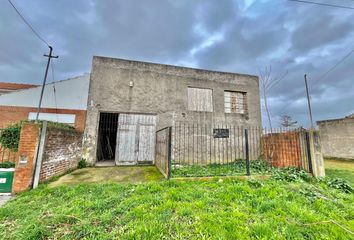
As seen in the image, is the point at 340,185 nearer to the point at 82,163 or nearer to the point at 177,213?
the point at 177,213

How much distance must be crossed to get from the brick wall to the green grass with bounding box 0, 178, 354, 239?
97 centimetres

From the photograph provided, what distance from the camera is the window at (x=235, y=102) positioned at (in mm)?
9641

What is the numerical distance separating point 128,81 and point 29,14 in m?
4.15

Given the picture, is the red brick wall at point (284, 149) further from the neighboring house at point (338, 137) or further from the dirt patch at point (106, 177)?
the neighboring house at point (338, 137)

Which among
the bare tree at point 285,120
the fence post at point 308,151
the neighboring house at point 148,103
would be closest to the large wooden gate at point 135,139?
the neighboring house at point 148,103

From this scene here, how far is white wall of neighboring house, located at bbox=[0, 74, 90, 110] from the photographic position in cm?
744

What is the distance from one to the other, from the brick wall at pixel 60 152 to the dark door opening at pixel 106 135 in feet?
4.91

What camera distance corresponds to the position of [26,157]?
14.2ft

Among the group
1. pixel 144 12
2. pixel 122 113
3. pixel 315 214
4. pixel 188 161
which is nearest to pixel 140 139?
pixel 122 113

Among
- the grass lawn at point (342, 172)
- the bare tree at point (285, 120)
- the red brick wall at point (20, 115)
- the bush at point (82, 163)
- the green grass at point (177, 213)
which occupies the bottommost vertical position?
the green grass at point (177, 213)

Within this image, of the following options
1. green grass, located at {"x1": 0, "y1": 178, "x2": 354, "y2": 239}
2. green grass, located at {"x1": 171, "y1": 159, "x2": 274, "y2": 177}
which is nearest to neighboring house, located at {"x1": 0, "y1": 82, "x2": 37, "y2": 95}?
green grass, located at {"x1": 0, "y1": 178, "x2": 354, "y2": 239}

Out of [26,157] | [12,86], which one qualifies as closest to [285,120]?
[26,157]

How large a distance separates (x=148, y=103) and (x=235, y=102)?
5341 mm

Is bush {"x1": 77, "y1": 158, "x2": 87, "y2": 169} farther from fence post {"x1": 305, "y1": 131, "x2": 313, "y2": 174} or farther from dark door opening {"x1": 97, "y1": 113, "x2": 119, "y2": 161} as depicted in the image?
fence post {"x1": 305, "y1": 131, "x2": 313, "y2": 174}
